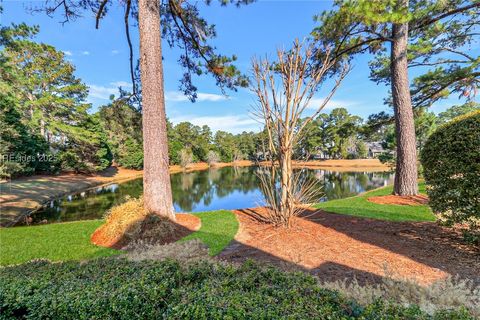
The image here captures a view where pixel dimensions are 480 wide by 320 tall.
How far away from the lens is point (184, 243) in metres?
3.65

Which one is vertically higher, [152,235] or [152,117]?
[152,117]

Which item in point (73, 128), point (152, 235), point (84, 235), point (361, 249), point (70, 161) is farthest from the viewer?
point (70, 161)

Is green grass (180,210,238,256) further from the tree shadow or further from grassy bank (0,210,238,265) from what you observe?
the tree shadow

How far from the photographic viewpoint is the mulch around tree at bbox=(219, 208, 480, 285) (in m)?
2.49

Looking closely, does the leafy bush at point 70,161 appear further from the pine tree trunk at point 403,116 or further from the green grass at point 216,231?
the pine tree trunk at point 403,116

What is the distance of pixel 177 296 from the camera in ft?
4.57

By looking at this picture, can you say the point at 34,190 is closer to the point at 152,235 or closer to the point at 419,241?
the point at 152,235

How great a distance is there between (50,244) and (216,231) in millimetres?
2893

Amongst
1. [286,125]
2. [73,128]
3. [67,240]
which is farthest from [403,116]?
[73,128]

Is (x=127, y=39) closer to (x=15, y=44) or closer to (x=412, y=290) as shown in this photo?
(x=15, y=44)

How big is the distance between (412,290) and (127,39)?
7134 mm

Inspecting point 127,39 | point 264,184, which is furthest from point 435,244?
point 127,39

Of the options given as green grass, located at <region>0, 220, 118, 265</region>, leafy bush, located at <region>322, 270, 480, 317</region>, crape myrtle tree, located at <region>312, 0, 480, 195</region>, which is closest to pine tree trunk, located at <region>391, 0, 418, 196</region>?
crape myrtle tree, located at <region>312, 0, 480, 195</region>

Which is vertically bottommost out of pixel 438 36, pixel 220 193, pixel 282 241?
pixel 220 193
